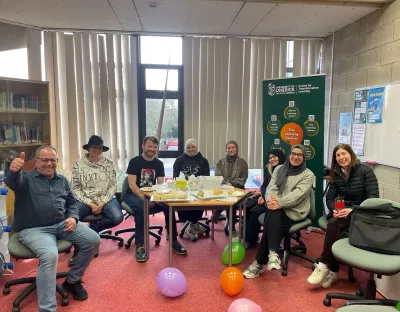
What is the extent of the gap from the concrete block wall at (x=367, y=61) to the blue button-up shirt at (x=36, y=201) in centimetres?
311

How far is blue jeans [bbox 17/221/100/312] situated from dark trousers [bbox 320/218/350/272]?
1.81 meters

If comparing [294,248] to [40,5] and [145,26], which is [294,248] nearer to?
[145,26]

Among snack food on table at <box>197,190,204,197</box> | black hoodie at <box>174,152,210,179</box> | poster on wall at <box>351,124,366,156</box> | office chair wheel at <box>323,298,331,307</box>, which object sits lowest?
office chair wheel at <box>323,298,331,307</box>

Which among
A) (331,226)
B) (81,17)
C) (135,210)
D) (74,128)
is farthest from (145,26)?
(331,226)

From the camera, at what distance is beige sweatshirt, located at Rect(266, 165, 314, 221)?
2.68 meters

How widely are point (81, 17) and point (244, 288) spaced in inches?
133

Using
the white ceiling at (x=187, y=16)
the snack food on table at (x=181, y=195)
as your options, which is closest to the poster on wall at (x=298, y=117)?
the white ceiling at (x=187, y=16)

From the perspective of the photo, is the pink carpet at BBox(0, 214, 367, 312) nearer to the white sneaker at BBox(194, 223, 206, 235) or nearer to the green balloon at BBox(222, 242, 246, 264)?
the green balloon at BBox(222, 242, 246, 264)

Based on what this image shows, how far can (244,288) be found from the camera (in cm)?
245

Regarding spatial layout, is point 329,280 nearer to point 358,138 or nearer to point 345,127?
point 358,138

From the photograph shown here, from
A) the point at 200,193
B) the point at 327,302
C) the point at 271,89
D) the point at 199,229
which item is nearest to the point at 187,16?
the point at 271,89

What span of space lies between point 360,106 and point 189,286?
9.04 feet

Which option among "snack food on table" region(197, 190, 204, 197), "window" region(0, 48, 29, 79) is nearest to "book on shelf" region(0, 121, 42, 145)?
"window" region(0, 48, 29, 79)

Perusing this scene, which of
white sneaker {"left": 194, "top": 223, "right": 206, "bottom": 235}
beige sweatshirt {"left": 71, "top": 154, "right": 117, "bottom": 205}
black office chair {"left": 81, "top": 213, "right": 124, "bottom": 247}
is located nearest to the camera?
black office chair {"left": 81, "top": 213, "right": 124, "bottom": 247}
